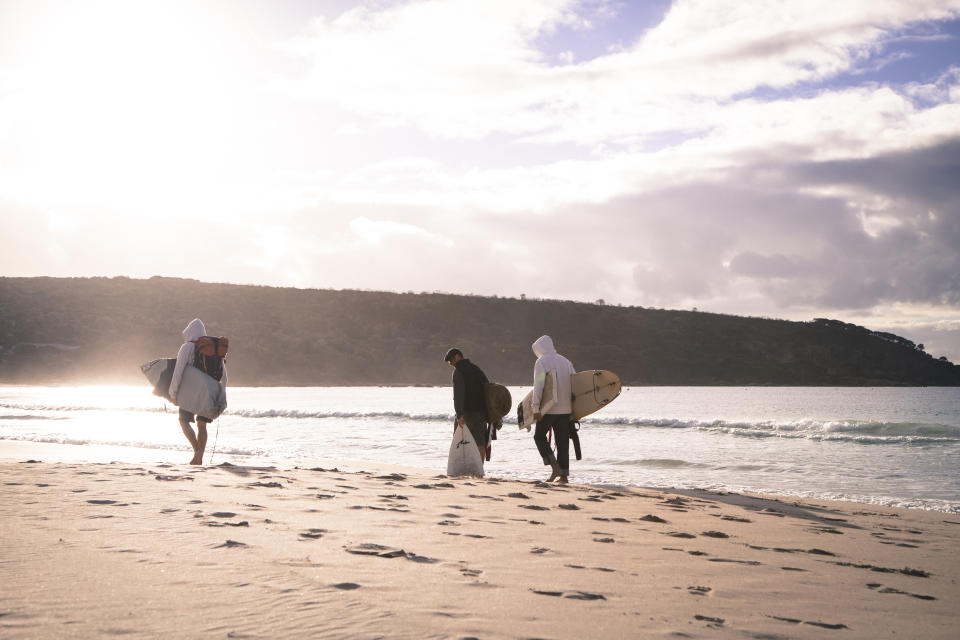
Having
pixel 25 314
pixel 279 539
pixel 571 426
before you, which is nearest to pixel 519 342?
pixel 25 314

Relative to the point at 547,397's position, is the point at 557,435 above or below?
below

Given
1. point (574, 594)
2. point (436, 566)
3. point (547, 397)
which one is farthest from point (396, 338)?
point (574, 594)

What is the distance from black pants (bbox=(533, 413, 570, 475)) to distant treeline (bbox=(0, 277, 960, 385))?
196 ft

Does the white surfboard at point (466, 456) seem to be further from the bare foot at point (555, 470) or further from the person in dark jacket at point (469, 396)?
the bare foot at point (555, 470)

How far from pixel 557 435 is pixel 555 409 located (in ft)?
1.34

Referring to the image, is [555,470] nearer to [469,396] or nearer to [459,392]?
[469,396]

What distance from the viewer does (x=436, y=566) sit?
4.50 meters

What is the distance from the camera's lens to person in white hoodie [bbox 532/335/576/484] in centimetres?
997

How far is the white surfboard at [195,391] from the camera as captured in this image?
34.1ft

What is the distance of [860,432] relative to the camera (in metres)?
23.9

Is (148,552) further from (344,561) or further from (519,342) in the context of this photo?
(519,342)

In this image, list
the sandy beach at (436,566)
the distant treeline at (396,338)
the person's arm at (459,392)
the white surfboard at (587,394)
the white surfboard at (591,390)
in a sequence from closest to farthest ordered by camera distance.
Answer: the sandy beach at (436,566) → the person's arm at (459,392) → the white surfboard at (587,394) → the white surfboard at (591,390) → the distant treeline at (396,338)

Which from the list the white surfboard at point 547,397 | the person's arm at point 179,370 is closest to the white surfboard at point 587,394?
the white surfboard at point 547,397

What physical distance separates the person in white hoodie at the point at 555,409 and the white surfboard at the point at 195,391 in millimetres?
4004
